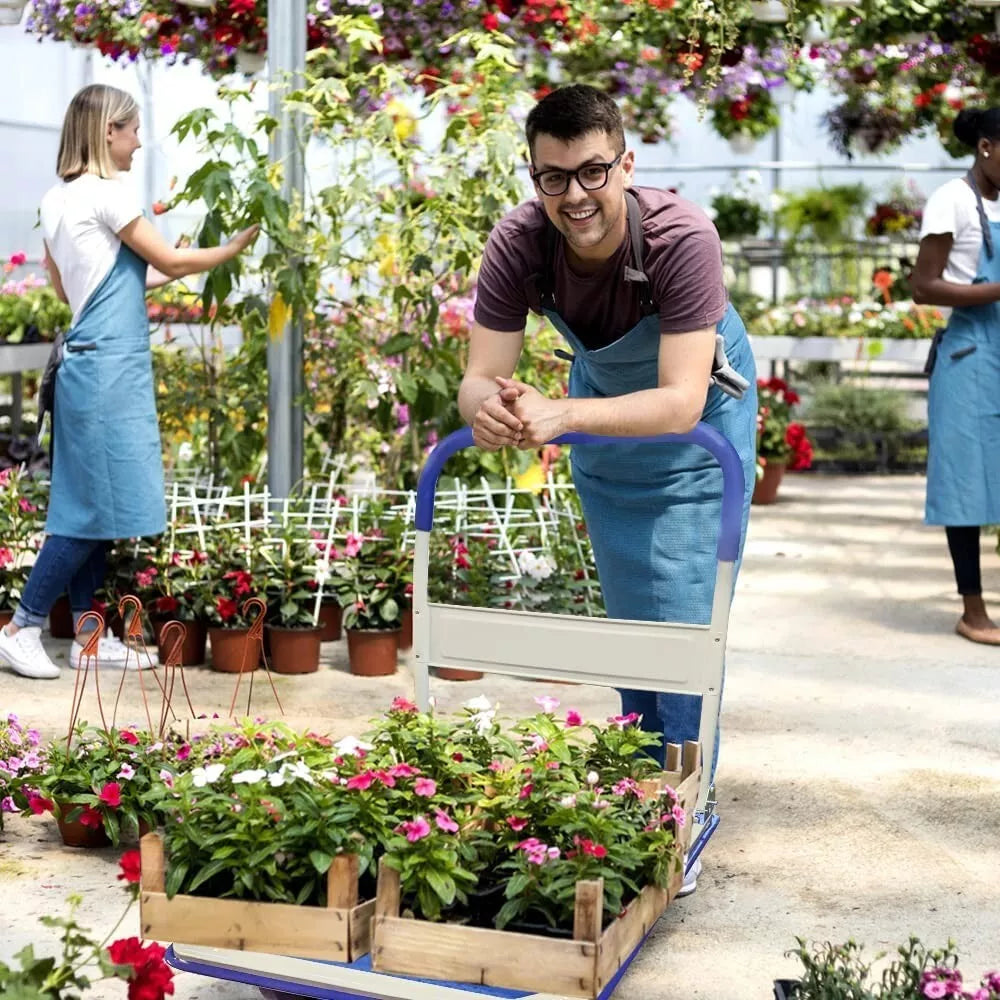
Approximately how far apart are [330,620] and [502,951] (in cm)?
268

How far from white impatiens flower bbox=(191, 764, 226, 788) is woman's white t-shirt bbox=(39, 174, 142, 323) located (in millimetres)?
2291

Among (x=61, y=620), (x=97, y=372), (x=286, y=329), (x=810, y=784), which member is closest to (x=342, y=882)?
(x=810, y=784)

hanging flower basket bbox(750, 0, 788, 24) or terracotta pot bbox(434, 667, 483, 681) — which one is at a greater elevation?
hanging flower basket bbox(750, 0, 788, 24)

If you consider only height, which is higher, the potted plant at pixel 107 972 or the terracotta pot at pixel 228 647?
the potted plant at pixel 107 972

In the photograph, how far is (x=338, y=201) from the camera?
191 inches

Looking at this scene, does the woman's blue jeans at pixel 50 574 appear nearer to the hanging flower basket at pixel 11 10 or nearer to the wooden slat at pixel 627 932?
the wooden slat at pixel 627 932

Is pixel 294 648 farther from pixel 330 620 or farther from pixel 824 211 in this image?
pixel 824 211

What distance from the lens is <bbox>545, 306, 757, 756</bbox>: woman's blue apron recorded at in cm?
290

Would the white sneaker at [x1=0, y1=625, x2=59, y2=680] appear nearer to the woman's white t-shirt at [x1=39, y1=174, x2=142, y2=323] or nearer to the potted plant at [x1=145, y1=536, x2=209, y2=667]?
the potted plant at [x1=145, y1=536, x2=209, y2=667]

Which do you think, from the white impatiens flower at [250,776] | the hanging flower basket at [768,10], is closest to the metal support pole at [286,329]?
the hanging flower basket at [768,10]

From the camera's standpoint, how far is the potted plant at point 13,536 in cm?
484

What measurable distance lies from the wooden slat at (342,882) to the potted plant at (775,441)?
215 inches

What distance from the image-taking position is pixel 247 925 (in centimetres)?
228

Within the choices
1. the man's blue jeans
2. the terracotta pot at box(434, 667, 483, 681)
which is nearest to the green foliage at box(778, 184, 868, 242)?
the terracotta pot at box(434, 667, 483, 681)
